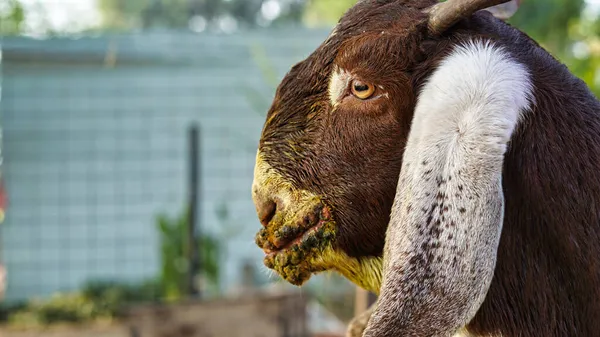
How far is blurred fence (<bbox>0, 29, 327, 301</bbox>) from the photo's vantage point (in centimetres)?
1085

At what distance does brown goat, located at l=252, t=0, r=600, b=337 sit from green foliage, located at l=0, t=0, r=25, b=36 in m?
7.88

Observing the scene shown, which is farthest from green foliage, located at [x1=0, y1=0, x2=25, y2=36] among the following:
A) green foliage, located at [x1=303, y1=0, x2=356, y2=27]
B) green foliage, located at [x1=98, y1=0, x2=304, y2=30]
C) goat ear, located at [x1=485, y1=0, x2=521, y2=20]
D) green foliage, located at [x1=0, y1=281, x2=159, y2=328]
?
goat ear, located at [x1=485, y1=0, x2=521, y2=20]

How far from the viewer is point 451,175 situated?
5.65ft

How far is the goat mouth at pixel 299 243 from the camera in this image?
199cm

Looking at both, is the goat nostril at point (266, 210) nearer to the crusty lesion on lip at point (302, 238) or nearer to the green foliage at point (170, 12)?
the crusty lesion on lip at point (302, 238)

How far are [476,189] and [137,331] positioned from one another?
350 cm

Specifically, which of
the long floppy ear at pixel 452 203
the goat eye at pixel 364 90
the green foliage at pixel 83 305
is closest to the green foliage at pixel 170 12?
the green foliage at pixel 83 305

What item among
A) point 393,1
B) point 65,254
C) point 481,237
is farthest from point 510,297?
point 65,254

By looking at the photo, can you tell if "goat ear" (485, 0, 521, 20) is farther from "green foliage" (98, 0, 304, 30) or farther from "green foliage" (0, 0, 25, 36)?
"green foliage" (98, 0, 304, 30)

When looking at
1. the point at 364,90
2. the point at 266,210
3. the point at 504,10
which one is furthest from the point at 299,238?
the point at 504,10

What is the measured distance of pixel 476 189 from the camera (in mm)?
1682

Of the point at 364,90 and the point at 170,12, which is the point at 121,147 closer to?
the point at 170,12

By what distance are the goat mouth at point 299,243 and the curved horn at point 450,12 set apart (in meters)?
0.55

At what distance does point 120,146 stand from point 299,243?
9.47 meters
